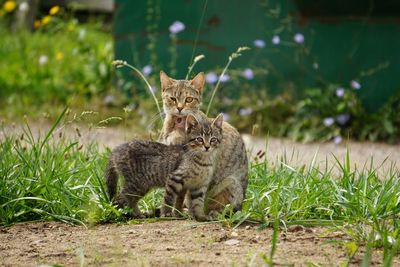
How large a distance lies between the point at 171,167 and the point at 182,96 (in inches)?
32.3

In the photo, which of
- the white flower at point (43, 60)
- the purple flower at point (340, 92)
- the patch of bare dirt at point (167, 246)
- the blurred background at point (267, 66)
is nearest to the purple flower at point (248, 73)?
the blurred background at point (267, 66)

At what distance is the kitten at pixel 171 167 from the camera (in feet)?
15.5

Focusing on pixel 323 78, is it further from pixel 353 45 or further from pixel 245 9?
pixel 245 9

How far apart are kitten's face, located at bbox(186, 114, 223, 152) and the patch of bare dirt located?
447 millimetres

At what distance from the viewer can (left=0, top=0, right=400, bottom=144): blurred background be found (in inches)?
341

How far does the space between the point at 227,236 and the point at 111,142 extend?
3.98 m

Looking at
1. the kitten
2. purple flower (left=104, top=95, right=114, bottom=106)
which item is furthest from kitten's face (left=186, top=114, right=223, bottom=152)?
purple flower (left=104, top=95, right=114, bottom=106)

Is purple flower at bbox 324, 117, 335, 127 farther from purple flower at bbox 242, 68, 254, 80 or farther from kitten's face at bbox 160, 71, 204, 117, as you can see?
kitten's face at bbox 160, 71, 204, 117

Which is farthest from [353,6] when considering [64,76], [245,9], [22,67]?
[22,67]

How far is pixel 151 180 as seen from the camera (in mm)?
4797

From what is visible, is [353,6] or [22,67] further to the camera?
[22,67]

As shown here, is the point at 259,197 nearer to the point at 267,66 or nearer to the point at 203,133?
the point at 203,133

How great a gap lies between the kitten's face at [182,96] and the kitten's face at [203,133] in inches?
22.1

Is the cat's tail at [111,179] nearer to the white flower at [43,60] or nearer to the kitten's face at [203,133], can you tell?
the kitten's face at [203,133]
